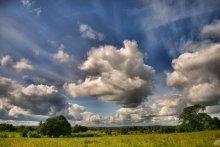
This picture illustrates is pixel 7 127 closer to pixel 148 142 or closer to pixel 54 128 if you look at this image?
pixel 54 128

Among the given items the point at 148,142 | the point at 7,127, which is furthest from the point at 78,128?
the point at 148,142

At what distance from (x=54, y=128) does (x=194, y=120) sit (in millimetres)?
49733

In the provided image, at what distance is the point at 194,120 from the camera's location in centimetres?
8481

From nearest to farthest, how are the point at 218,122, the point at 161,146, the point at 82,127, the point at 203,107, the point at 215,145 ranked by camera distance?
1. the point at 215,145
2. the point at 161,146
3. the point at 203,107
4. the point at 218,122
5. the point at 82,127

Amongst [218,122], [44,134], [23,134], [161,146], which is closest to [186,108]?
[218,122]

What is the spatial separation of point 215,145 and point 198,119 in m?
69.6

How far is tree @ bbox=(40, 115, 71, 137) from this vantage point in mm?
83000

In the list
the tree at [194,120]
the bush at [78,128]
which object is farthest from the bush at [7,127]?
the tree at [194,120]

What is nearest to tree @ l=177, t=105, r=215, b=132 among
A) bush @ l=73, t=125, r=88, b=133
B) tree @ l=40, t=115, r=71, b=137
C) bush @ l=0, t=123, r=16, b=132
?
tree @ l=40, t=115, r=71, b=137

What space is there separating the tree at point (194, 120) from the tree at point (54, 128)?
40949 millimetres

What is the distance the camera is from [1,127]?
127062mm

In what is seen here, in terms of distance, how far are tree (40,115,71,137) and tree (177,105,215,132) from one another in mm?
40949

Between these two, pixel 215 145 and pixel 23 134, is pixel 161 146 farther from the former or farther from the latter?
pixel 23 134

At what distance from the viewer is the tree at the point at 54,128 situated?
3268 inches
